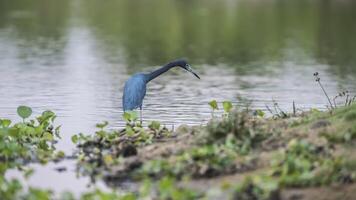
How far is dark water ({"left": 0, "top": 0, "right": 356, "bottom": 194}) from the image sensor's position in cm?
1867

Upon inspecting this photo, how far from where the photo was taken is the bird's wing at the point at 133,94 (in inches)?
603

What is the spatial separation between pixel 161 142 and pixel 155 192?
2.50 meters

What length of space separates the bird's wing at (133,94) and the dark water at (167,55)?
0.42 m

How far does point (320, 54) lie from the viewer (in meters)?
30.8

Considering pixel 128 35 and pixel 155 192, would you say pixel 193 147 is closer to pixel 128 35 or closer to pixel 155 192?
pixel 155 192

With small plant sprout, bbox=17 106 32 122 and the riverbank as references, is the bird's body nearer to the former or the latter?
small plant sprout, bbox=17 106 32 122

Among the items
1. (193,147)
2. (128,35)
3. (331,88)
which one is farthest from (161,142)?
(128,35)

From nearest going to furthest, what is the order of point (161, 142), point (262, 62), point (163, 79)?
1. point (161, 142)
2. point (163, 79)
3. point (262, 62)

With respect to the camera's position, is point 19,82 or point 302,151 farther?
point 19,82

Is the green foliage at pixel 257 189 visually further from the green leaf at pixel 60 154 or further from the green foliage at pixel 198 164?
the green leaf at pixel 60 154

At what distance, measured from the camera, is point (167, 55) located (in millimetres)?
30062

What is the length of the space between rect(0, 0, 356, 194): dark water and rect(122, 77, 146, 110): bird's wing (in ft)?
1.36

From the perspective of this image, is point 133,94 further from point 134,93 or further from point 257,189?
point 257,189

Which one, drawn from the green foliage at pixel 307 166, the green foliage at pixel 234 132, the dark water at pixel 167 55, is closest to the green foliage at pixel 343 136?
the green foliage at pixel 307 166
